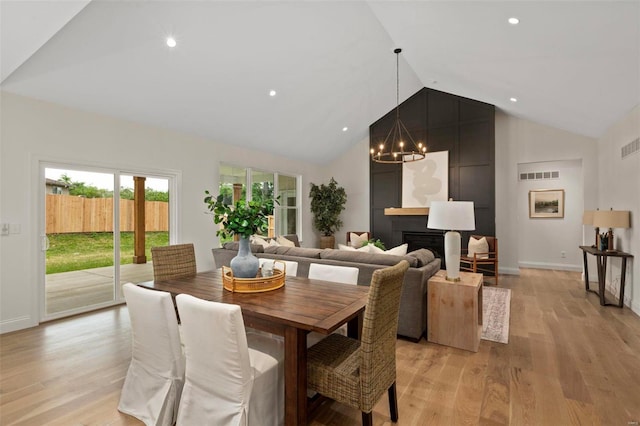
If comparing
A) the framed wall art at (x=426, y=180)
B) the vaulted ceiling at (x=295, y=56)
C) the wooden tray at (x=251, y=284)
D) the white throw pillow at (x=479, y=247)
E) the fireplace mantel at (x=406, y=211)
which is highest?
the vaulted ceiling at (x=295, y=56)

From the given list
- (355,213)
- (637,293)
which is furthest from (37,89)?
(637,293)

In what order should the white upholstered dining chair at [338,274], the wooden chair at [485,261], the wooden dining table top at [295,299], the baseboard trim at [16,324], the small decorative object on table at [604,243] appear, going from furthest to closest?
1. the wooden chair at [485,261]
2. the small decorative object on table at [604,243]
3. the baseboard trim at [16,324]
4. the white upholstered dining chair at [338,274]
5. the wooden dining table top at [295,299]

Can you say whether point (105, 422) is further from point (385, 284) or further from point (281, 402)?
point (385, 284)

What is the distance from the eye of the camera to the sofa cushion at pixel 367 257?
10.6ft

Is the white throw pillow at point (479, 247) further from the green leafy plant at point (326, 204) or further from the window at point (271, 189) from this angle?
the window at point (271, 189)

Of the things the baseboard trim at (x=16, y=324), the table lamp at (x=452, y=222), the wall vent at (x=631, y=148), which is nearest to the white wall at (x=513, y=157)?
the wall vent at (x=631, y=148)

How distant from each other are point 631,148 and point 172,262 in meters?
5.61

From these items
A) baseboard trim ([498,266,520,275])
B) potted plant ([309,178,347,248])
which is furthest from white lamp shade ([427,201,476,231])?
potted plant ([309,178,347,248])

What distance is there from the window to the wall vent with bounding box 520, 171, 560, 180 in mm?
5354

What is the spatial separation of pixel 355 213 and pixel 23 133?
6452 millimetres

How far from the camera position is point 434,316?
3.11m

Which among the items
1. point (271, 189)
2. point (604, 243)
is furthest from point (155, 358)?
point (604, 243)

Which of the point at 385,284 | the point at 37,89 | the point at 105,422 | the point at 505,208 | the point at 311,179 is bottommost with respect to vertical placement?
the point at 105,422

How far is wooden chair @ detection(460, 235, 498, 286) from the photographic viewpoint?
222 inches
